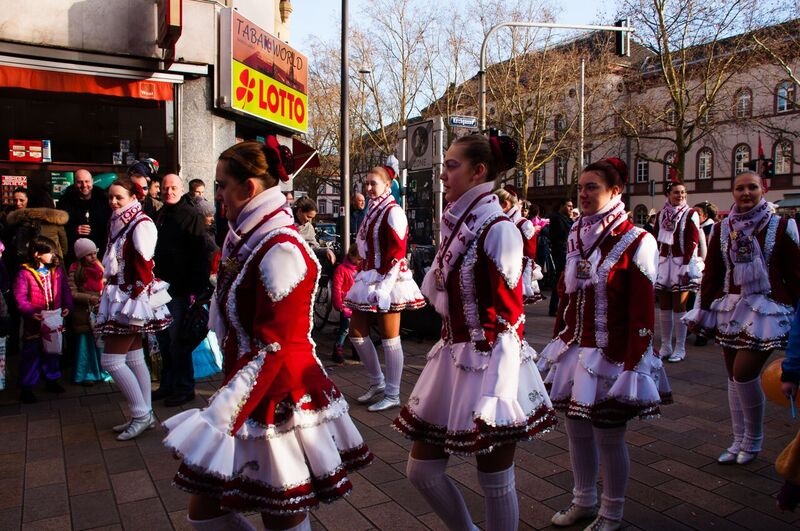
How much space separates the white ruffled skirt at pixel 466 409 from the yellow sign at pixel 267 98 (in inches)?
347

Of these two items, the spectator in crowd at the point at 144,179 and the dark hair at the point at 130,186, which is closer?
the dark hair at the point at 130,186

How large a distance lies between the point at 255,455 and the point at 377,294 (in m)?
A: 3.68

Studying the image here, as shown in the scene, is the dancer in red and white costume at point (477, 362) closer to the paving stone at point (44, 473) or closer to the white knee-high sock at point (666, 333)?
the paving stone at point (44, 473)

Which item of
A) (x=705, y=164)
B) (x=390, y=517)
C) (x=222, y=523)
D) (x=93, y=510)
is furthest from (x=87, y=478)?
(x=705, y=164)

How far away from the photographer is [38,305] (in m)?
6.35

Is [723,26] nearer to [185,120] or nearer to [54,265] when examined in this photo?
[185,120]

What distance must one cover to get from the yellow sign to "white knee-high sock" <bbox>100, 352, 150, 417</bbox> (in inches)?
253

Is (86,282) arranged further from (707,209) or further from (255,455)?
(707,209)

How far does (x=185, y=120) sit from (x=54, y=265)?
15.2 feet

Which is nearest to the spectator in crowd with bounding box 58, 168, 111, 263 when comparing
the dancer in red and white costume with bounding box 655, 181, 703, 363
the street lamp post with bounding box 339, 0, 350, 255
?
the street lamp post with bounding box 339, 0, 350, 255

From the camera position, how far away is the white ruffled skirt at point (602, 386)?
10.4 feet

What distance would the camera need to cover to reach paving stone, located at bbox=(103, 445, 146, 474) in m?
4.55

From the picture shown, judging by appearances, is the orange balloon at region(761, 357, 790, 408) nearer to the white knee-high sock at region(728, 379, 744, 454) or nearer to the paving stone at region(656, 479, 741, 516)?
the paving stone at region(656, 479, 741, 516)

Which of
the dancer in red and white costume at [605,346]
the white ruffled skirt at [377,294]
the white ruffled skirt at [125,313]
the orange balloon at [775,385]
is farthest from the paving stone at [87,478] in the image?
the orange balloon at [775,385]
